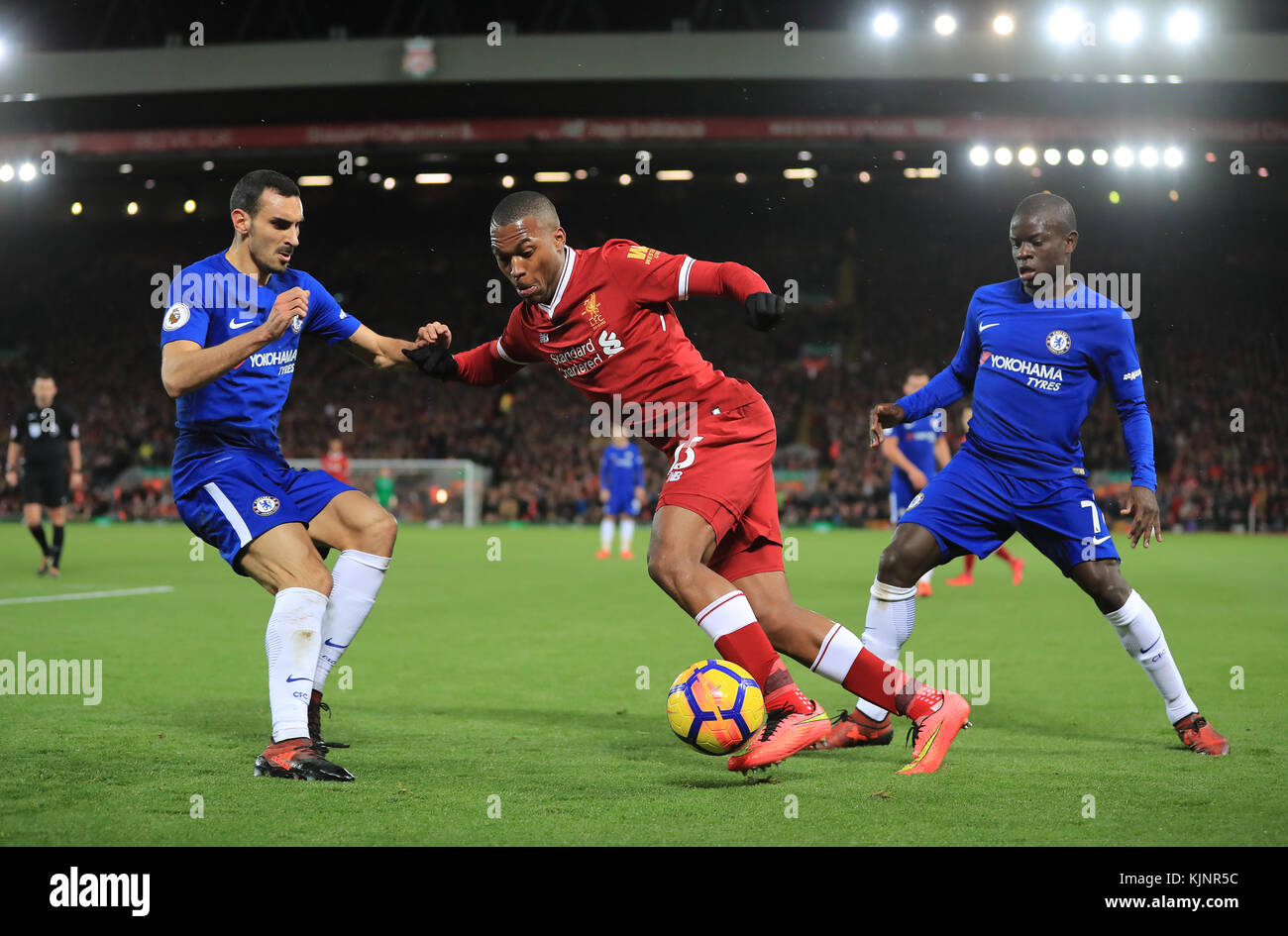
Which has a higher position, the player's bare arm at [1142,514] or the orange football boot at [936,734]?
the player's bare arm at [1142,514]

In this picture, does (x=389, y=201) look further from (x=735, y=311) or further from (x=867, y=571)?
(x=867, y=571)

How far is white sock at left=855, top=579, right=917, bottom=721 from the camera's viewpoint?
17.7 ft

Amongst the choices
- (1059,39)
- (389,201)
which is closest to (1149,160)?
(1059,39)

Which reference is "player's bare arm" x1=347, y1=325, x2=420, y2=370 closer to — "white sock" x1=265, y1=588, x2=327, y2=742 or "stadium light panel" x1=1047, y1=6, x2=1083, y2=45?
"white sock" x1=265, y1=588, x2=327, y2=742

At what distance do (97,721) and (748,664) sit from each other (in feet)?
10.3

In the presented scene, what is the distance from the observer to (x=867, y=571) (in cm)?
1556

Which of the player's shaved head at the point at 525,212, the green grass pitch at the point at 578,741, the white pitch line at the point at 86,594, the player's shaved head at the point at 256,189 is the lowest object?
the green grass pitch at the point at 578,741

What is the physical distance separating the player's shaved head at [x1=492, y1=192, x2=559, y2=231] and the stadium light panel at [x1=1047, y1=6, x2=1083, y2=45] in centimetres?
2243

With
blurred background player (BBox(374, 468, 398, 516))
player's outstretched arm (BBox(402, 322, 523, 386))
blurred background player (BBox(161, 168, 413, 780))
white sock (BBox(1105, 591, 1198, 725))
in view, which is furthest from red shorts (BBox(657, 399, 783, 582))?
blurred background player (BBox(374, 468, 398, 516))

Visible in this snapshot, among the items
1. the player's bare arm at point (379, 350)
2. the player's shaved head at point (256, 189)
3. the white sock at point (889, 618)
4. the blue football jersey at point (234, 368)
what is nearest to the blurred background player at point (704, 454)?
the white sock at point (889, 618)

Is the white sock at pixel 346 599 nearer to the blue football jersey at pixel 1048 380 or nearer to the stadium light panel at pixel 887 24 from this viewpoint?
the blue football jersey at pixel 1048 380

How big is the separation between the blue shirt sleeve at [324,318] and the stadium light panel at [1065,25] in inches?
880

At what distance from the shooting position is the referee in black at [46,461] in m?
14.0

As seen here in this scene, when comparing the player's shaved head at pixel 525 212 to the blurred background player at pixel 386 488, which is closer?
the player's shaved head at pixel 525 212
